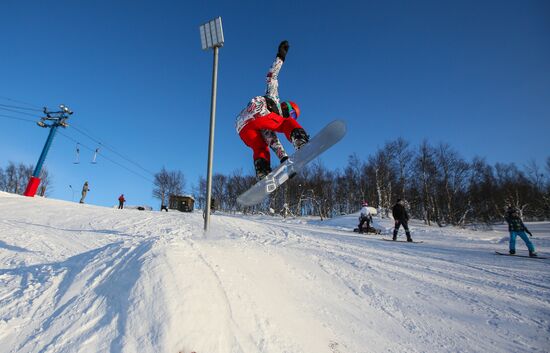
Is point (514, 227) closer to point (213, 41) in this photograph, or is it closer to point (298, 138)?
point (298, 138)

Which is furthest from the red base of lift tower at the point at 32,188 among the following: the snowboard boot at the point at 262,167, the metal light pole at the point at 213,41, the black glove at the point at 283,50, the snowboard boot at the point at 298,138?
the snowboard boot at the point at 298,138

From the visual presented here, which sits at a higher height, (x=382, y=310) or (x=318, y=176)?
(x=318, y=176)

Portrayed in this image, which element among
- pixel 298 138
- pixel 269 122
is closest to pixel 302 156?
pixel 298 138

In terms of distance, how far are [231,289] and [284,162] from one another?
230 cm

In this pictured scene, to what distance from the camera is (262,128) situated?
15.0 feet

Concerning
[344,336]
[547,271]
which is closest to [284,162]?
[344,336]

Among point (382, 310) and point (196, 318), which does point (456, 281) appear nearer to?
point (382, 310)

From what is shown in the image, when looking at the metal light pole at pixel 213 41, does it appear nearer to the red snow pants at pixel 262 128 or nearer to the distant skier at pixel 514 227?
the red snow pants at pixel 262 128

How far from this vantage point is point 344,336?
2.59 metres

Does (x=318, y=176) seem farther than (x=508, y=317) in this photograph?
Yes

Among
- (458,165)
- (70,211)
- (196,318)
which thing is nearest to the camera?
(196,318)

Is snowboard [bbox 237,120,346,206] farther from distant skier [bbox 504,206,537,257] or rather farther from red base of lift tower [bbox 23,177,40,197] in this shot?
red base of lift tower [bbox 23,177,40,197]

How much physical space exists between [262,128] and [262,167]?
0.68m

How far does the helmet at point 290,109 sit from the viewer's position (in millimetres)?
4840
